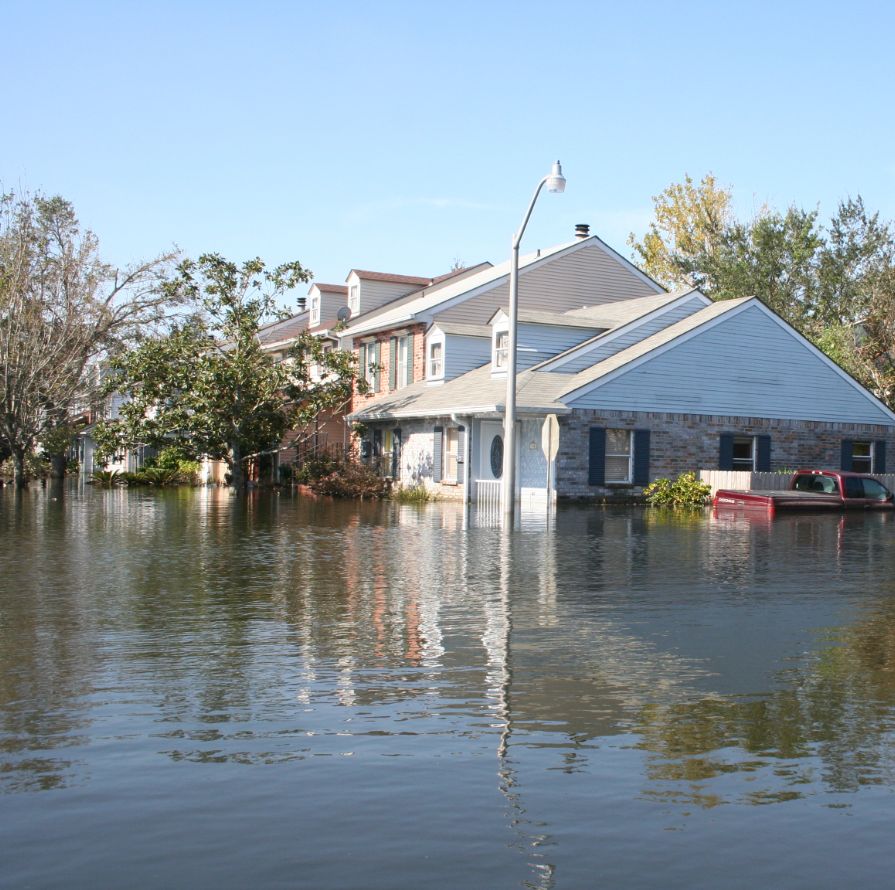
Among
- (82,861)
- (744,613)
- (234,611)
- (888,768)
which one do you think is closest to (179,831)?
(82,861)

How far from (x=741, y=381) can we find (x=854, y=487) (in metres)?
7.19

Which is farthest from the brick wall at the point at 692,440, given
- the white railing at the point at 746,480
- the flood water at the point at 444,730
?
the flood water at the point at 444,730

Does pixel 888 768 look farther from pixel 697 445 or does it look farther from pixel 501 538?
pixel 697 445

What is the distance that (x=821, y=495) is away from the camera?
32.7m

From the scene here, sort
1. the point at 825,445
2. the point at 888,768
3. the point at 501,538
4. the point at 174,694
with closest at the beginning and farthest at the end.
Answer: the point at 888,768
the point at 174,694
the point at 501,538
the point at 825,445

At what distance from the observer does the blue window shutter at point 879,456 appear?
42875 mm

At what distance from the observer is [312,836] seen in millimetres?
5121

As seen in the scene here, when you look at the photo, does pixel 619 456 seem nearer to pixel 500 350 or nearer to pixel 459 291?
pixel 500 350

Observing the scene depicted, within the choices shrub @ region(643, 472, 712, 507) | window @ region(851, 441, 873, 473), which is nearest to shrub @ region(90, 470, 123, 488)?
shrub @ region(643, 472, 712, 507)

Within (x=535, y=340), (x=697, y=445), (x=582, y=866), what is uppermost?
(x=535, y=340)

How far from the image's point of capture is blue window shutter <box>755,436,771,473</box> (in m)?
40.2

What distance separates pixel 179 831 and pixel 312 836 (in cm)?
60

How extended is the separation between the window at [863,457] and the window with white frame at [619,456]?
10.4m

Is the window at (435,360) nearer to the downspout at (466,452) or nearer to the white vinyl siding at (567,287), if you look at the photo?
the white vinyl siding at (567,287)
